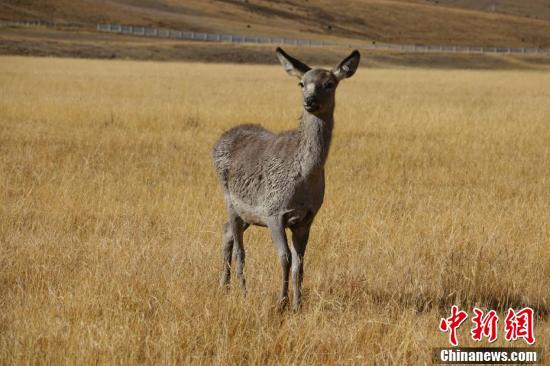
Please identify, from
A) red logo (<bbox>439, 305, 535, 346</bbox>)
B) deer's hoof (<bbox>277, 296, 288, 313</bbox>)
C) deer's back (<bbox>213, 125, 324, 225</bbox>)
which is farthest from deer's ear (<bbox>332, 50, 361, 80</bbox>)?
red logo (<bbox>439, 305, 535, 346</bbox>)

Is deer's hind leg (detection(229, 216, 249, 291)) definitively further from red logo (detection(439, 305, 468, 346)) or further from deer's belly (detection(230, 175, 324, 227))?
red logo (detection(439, 305, 468, 346))

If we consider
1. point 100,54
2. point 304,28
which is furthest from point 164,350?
point 304,28

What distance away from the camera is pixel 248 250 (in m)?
7.83

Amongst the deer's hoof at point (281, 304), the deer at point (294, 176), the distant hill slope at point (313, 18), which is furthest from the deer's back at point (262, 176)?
the distant hill slope at point (313, 18)

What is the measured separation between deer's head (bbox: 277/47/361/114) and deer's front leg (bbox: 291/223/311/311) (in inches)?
36.9

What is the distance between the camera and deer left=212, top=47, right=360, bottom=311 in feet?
18.5

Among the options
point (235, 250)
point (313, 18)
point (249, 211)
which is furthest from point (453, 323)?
point (313, 18)

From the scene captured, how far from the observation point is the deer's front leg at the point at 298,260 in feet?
19.1

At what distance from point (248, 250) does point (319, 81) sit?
9.02ft

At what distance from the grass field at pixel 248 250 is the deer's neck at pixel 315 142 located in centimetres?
109

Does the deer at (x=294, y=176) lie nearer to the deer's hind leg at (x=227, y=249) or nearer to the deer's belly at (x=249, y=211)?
the deer's belly at (x=249, y=211)

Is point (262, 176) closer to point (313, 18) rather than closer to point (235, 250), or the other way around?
point (235, 250)

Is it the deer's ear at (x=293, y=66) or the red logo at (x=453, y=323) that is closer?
the red logo at (x=453, y=323)

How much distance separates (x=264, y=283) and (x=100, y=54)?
64.0m
